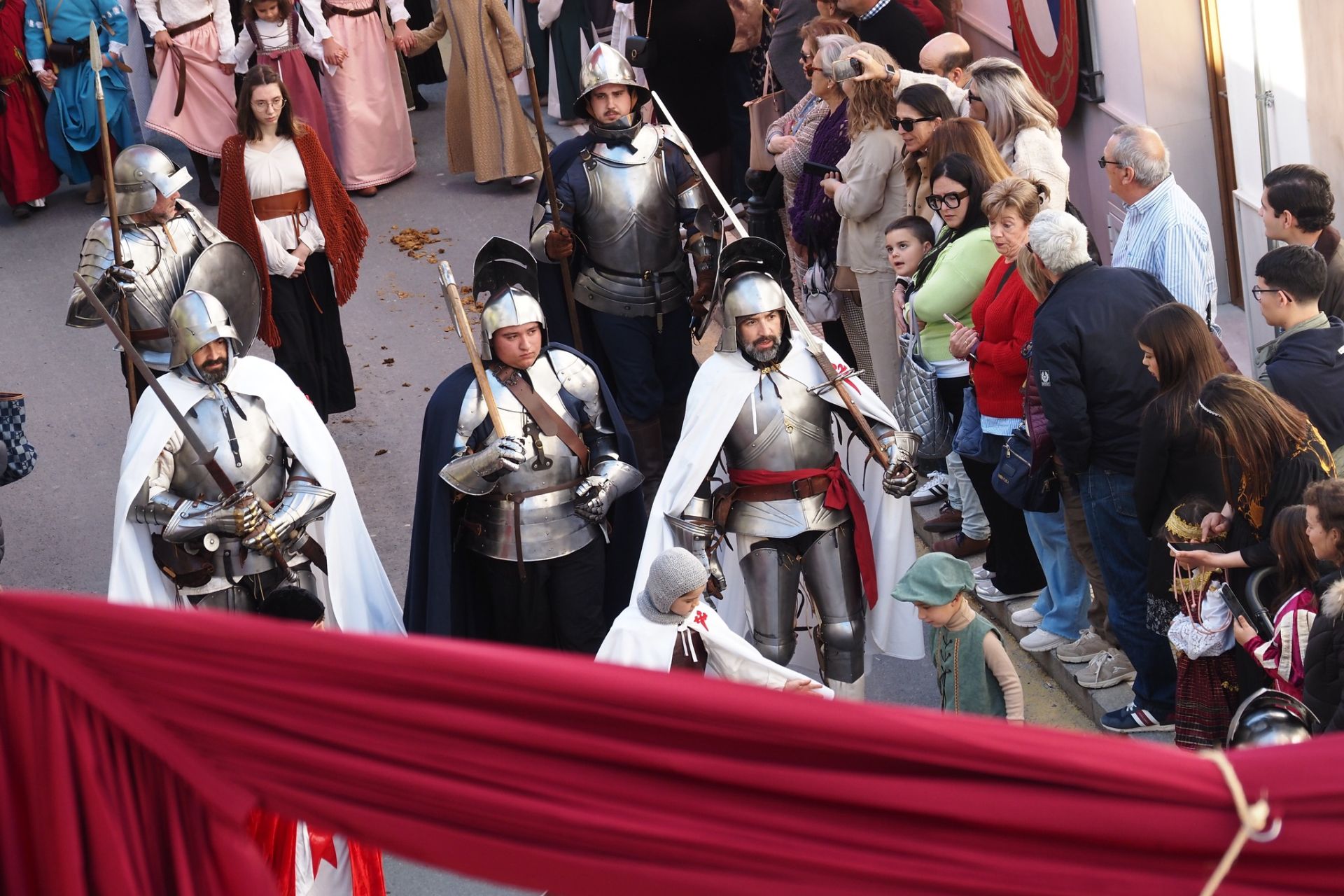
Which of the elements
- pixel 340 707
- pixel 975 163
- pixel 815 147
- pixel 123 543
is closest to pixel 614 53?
pixel 815 147

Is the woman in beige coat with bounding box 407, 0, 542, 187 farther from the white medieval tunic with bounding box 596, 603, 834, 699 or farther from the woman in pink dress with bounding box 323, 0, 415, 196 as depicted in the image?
the white medieval tunic with bounding box 596, 603, 834, 699

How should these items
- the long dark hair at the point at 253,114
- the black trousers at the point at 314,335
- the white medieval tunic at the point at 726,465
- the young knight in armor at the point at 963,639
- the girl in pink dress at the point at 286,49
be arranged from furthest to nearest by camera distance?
the girl in pink dress at the point at 286,49
the black trousers at the point at 314,335
the long dark hair at the point at 253,114
the white medieval tunic at the point at 726,465
the young knight in armor at the point at 963,639

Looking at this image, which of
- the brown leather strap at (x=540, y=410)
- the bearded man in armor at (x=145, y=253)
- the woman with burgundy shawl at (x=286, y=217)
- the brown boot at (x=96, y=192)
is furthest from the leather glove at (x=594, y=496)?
the brown boot at (x=96, y=192)

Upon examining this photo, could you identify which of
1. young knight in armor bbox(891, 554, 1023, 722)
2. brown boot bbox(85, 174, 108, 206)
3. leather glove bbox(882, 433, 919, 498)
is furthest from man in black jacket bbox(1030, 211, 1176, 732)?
brown boot bbox(85, 174, 108, 206)

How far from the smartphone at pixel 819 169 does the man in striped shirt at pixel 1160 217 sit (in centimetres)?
155

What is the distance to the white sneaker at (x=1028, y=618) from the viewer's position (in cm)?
579

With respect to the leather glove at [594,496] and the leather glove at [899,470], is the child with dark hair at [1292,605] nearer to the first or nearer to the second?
the leather glove at [899,470]

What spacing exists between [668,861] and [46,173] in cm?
1032

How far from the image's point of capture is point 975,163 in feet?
18.6

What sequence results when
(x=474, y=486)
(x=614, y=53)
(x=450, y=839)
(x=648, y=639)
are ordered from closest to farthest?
(x=450, y=839) → (x=648, y=639) → (x=474, y=486) → (x=614, y=53)

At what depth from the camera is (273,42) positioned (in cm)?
980

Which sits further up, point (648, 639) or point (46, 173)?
point (46, 173)

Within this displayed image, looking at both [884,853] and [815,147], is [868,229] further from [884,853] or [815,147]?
[884,853]

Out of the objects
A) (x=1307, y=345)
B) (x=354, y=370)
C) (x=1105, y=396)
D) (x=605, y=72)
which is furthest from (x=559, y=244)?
(x=1307, y=345)
